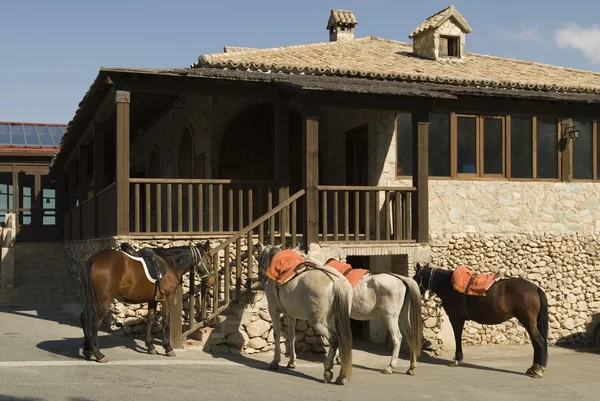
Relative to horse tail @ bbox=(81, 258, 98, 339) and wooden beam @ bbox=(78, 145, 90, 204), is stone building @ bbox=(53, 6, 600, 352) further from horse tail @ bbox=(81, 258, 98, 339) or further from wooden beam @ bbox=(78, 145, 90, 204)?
horse tail @ bbox=(81, 258, 98, 339)

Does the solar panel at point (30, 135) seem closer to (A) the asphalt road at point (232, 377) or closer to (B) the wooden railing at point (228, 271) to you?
(A) the asphalt road at point (232, 377)

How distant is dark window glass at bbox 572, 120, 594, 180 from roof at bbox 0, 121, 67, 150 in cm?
1896

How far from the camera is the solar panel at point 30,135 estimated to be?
1143 inches

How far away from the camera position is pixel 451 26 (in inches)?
730

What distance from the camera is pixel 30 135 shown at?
3047 cm

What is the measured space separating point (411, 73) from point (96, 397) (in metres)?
9.04

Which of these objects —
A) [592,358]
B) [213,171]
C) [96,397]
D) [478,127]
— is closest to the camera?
[96,397]

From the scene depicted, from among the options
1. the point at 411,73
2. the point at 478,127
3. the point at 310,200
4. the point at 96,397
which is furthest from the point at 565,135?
the point at 96,397

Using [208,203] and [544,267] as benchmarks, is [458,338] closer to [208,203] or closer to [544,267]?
[544,267]

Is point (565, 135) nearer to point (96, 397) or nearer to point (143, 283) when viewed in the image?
point (143, 283)

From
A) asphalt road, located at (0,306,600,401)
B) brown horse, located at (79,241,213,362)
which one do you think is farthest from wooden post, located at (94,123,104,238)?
brown horse, located at (79,241,213,362)

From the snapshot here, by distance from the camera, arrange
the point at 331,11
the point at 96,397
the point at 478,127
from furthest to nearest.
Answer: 1. the point at 331,11
2. the point at 478,127
3. the point at 96,397

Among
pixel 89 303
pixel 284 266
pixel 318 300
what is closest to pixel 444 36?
pixel 284 266

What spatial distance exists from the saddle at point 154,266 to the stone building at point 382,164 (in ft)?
3.42
